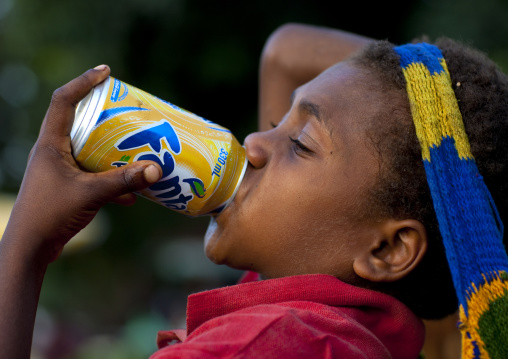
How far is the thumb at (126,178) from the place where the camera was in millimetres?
1242

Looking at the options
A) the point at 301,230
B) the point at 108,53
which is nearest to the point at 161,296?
the point at 108,53

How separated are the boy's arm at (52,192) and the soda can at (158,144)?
3cm

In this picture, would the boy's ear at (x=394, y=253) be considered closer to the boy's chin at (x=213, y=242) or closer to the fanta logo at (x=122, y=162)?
the boy's chin at (x=213, y=242)

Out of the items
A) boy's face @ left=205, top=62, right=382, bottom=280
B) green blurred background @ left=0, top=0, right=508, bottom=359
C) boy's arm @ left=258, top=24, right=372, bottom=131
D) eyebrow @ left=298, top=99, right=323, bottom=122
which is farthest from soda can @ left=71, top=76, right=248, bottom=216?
green blurred background @ left=0, top=0, right=508, bottom=359

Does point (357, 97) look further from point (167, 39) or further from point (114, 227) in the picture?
point (114, 227)

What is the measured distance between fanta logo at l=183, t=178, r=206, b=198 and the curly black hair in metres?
0.45

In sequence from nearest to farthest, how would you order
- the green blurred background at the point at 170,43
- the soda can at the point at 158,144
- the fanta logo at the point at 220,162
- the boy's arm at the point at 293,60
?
the soda can at the point at 158,144 → the fanta logo at the point at 220,162 → the boy's arm at the point at 293,60 → the green blurred background at the point at 170,43

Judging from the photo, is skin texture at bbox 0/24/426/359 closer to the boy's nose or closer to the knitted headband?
the boy's nose

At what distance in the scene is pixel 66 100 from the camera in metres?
1.25

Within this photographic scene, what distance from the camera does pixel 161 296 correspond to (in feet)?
21.6

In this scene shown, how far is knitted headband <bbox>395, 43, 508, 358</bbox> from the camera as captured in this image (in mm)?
1178

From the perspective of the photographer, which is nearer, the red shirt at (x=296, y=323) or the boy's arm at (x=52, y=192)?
the red shirt at (x=296, y=323)

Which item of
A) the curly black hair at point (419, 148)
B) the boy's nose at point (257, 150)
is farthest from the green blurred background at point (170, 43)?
the boy's nose at point (257, 150)

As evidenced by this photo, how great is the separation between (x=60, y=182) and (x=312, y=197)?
637 mm
